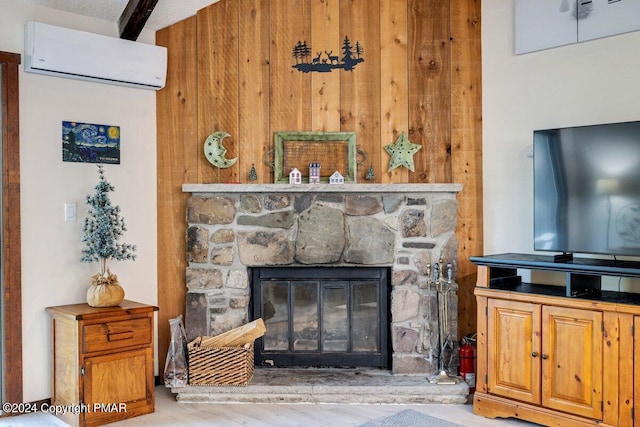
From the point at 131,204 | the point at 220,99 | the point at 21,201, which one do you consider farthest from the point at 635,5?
the point at 21,201

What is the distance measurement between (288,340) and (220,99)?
1695 millimetres

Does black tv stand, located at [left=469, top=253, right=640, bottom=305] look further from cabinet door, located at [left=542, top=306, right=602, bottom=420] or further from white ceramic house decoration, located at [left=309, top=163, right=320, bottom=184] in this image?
white ceramic house decoration, located at [left=309, top=163, right=320, bottom=184]

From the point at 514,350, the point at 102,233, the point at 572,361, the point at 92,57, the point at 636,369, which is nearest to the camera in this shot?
the point at 636,369

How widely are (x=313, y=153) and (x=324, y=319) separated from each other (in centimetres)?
112

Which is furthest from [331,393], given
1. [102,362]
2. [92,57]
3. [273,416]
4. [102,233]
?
[92,57]

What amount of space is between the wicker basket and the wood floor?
6.0 inches

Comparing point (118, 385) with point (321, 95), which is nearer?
point (118, 385)

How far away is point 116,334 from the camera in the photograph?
11.0 feet

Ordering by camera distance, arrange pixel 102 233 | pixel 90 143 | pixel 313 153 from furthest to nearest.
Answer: pixel 313 153, pixel 90 143, pixel 102 233

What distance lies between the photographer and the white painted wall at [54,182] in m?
3.46

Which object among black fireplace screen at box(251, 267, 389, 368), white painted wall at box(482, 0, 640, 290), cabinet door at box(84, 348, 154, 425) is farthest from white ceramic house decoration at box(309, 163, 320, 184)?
cabinet door at box(84, 348, 154, 425)

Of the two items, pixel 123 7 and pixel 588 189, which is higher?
pixel 123 7

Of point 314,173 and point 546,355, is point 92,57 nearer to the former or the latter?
point 314,173

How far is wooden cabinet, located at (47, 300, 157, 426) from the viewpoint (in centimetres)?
322
